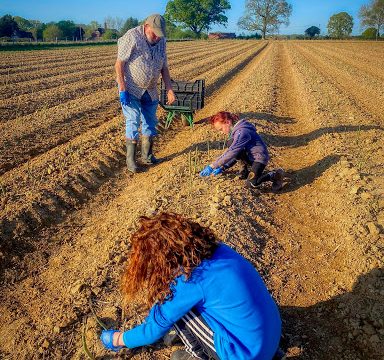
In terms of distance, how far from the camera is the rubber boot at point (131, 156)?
214 inches

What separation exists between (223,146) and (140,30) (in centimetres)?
219

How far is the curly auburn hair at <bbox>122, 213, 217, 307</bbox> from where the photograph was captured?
1.92 meters

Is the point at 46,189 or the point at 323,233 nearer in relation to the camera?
the point at 323,233

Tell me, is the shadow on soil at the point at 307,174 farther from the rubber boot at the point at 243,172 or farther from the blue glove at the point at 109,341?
the blue glove at the point at 109,341

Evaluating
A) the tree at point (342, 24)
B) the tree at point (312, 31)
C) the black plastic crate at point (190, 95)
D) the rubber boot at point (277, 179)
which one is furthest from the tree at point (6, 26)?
the tree at point (342, 24)

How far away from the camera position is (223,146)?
6.12 m

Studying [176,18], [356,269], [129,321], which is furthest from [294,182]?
[176,18]

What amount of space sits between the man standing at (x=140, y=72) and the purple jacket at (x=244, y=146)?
4.50 ft

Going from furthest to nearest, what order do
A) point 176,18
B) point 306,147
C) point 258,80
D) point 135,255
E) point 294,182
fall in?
1. point 176,18
2. point 258,80
3. point 306,147
4. point 294,182
5. point 135,255

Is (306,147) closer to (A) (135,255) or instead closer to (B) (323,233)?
(B) (323,233)

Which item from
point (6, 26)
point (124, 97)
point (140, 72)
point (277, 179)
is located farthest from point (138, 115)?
point (6, 26)

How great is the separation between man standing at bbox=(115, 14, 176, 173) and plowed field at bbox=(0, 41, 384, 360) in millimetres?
723

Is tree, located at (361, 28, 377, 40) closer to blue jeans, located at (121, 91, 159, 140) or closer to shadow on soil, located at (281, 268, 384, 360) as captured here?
Result: blue jeans, located at (121, 91, 159, 140)

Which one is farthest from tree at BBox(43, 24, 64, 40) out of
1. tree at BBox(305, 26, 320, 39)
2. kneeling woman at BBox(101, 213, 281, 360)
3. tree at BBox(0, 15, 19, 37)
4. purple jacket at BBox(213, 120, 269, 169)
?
kneeling woman at BBox(101, 213, 281, 360)
